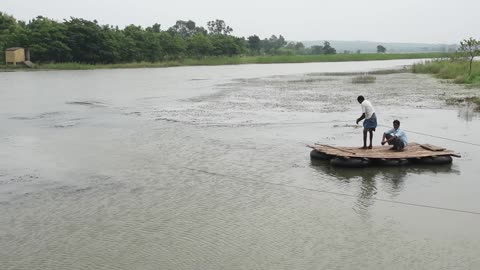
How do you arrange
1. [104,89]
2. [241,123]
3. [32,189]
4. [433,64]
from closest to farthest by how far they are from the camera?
[32,189] < [241,123] < [104,89] < [433,64]

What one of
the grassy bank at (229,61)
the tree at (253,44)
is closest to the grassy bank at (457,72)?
the grassy bank at (229,61)

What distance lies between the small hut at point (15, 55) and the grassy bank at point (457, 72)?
43424 millimetres

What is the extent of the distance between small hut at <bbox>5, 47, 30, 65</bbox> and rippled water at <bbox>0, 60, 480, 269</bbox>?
40.4 m

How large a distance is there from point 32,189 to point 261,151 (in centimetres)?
608

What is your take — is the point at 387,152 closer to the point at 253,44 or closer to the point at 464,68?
the point at 464,68

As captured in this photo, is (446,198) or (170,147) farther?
(170,147)

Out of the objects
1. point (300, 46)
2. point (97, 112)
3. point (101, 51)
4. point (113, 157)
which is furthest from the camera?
point (300, 46)

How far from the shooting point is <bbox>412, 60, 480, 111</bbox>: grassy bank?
2605cm

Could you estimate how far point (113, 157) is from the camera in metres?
13.4

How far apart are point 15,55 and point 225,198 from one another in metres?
53.5

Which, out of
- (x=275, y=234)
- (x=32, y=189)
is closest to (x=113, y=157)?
(x=32, y=189)

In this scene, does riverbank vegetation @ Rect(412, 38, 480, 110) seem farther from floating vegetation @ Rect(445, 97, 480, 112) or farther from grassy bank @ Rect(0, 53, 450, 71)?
grassy bank @ Rect(0, 53, 450, 71)

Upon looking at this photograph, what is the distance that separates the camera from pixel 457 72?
39.8m

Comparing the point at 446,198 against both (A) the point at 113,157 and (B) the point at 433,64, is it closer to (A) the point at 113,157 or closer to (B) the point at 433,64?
(A) the point at 113,157
